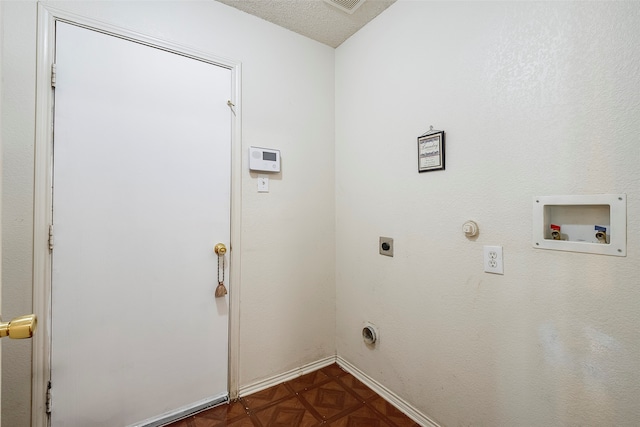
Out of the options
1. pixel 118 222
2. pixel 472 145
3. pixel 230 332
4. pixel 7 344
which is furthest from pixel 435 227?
pixel 7 344

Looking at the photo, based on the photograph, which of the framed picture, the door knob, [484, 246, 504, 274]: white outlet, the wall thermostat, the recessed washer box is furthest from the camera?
the wall thermostat

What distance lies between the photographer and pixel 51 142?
4.69 feet

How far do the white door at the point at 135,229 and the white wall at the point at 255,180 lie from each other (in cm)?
12

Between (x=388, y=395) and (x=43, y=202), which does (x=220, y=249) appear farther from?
(x=388, y=395)

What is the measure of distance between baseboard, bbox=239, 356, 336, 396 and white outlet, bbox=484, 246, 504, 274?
4.76 feet

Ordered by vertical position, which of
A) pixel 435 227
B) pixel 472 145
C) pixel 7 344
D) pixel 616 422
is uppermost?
pixel 472 145

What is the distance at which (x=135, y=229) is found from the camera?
1.61 metres

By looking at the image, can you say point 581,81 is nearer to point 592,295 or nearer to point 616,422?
point 592,295

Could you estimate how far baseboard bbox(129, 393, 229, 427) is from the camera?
1.65m

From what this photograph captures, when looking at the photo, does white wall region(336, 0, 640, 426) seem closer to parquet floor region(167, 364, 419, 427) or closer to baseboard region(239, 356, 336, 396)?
parquet floor region(167, 364, 419, 427)

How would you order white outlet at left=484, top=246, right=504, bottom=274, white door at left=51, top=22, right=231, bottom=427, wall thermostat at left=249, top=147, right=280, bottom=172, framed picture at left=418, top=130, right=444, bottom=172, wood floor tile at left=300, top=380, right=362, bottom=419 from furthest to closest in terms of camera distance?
1. wall thermostat at left=249, top=147, right=280, bottom=172
2. wood floor tile at left=300, top=380, right=362, bottom=419
3. framed picture at left=418, top=130, right=444, bottom=172
4. white door at left=51, top=22, right=231, bottom=427
5. white outlet at left=484, top=246, right=504, bottom=274

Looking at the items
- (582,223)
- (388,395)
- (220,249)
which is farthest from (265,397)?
(582,223)

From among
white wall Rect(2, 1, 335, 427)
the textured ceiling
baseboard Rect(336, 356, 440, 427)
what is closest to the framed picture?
white wall Rect(2, 1, 335, 427)

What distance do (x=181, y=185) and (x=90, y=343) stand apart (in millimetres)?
933
